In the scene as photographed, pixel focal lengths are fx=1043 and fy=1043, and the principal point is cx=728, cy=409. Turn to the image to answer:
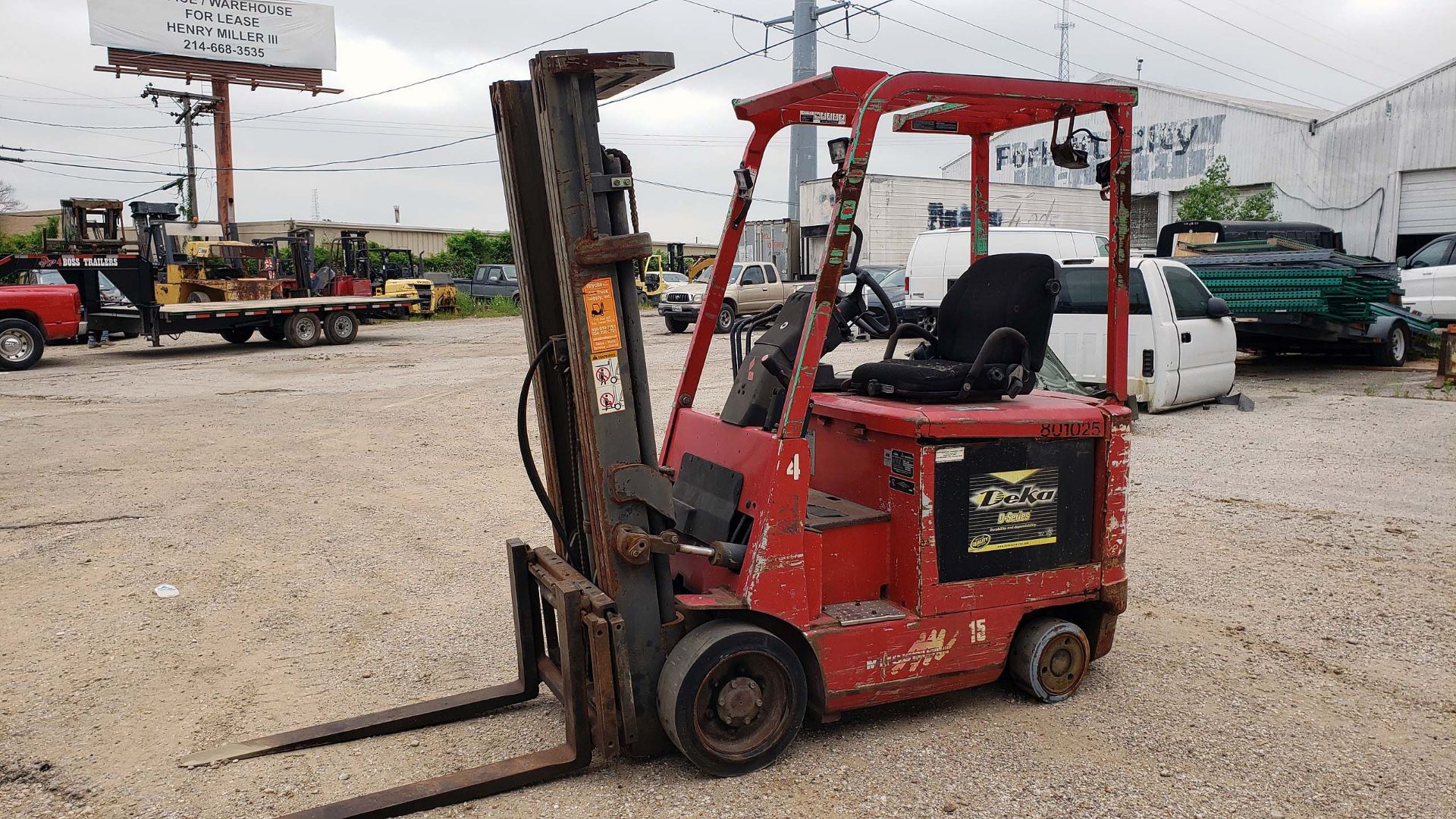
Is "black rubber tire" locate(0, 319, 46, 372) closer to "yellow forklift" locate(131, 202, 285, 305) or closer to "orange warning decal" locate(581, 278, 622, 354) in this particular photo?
"yellow forklift" locate(131, 202, 285, 305)

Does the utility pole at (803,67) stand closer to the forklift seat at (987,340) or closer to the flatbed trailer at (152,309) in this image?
the flatbed trailer at (152,309)

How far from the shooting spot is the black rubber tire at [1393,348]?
15.5m

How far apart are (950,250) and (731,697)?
51.6 feet

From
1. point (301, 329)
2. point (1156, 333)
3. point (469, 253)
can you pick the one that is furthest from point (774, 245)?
point (469, 253)

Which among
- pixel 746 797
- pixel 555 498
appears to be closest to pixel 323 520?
pixel 555 498

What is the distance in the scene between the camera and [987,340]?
4473 mm

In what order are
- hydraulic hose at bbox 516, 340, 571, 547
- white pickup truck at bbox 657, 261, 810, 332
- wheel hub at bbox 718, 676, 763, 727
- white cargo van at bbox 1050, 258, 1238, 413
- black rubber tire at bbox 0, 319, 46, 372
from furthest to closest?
white pickup truck at bbox 657, 261, 810, 332 → black rubber tire at bbox 0, 319, 46, 372 → white cargo van at bbox 1050, 258, 1238, 413 → hydraulic hose at bbox 516, 340, 571, 547 → wheel hub at bbox 718, 676, 763, 727

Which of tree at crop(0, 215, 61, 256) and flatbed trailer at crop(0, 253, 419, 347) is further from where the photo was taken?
tree at crop(0, 215, 61, 256)

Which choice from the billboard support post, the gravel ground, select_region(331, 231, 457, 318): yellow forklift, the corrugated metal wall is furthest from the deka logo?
the billboard support post

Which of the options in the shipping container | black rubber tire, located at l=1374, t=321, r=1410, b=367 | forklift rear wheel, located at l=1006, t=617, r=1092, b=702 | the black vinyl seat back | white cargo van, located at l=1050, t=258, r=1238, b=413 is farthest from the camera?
the shipping container

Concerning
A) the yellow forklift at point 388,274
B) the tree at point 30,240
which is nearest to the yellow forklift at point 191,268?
the yellow forklift at point 388,274

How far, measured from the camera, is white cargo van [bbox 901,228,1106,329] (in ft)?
57.7

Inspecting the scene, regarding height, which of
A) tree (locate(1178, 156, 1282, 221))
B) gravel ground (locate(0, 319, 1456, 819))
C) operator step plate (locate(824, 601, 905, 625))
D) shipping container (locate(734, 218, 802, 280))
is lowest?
gravel ground (locate(0, 319, 1456, 819))

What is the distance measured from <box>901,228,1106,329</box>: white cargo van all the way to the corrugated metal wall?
8426 mm
